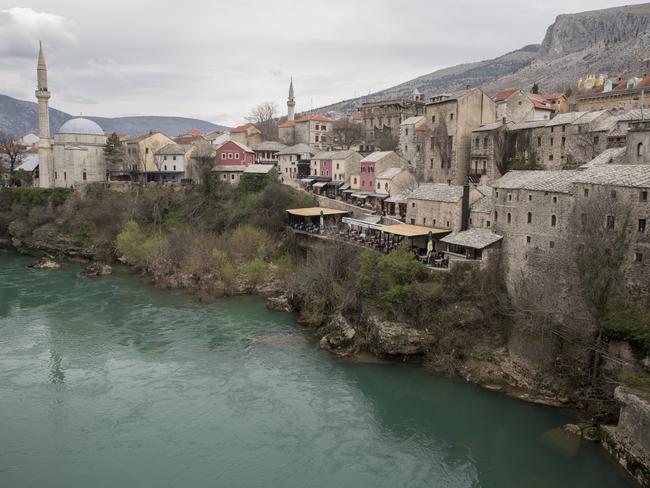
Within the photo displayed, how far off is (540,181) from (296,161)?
97.1 feet

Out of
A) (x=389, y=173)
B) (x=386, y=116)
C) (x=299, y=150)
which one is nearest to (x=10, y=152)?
(x=299, y=150)

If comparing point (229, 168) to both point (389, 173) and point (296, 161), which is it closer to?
point (296, 161)

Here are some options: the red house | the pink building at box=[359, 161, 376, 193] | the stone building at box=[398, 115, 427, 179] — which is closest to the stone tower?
the red house

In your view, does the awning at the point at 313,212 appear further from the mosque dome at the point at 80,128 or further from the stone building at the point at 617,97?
the mosque dome at the point at 80,128

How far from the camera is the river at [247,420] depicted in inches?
615

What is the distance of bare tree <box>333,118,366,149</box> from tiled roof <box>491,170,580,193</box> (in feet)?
100

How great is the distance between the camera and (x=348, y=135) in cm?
5603

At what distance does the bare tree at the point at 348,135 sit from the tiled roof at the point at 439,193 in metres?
24.1

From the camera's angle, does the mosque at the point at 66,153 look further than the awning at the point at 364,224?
Yes

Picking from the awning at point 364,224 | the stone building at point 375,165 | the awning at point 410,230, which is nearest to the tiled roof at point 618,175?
the awning at point 410,230

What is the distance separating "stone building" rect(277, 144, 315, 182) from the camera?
48.4 m

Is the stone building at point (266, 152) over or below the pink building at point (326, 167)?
over

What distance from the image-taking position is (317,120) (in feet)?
194

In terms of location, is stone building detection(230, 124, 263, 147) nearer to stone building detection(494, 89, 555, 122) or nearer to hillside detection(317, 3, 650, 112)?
stone building detection(494, 89, 555, 122)
